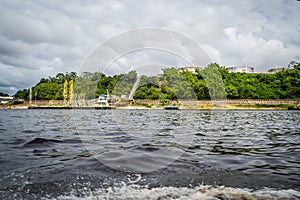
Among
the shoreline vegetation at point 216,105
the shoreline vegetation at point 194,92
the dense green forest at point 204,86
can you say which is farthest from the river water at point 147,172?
the shoreline vegetation at point 216,105

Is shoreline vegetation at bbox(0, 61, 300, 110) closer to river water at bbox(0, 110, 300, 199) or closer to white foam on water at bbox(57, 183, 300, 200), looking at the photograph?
river water at bbox(0, 110, 300, 199)

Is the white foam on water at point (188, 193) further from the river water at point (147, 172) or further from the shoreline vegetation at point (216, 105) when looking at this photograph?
the shoreline vegetation at point (216, 105)

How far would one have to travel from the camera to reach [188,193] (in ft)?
9.57

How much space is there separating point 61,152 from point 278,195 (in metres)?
4.11

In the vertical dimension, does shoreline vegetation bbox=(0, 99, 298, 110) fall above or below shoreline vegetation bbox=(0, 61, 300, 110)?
below

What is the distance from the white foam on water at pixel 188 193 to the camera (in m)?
2.80

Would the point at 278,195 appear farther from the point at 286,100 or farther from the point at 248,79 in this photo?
the point at 248,79

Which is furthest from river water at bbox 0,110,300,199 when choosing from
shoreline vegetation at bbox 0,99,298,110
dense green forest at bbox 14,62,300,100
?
shoreline vegetation at bbox 0,99,298,110

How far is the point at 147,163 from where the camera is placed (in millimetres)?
4473

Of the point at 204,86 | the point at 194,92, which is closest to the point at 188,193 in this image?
the point at 194,92

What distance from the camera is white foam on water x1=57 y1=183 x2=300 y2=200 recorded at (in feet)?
9.19

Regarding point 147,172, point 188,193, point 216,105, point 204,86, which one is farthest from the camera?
point 204,86

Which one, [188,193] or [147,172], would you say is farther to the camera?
[147,172]

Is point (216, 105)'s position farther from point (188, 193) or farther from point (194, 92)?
point (188, 193)
